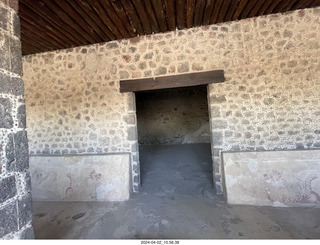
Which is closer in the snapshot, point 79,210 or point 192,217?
point 192,217

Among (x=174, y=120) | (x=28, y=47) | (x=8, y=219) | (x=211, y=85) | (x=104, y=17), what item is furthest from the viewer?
(x=174, y=120)

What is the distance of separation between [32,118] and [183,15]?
11.5 ft

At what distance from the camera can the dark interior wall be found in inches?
287

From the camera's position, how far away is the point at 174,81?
2.78 m

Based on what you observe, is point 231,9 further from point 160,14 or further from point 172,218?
point 172,218

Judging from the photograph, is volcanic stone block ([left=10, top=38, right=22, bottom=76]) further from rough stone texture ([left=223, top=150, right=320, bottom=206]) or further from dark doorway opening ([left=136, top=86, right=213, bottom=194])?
dark doorway opening ([left=136, top=86, right=213, bottom=194])

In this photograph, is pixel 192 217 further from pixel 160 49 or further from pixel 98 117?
pixel 160 49

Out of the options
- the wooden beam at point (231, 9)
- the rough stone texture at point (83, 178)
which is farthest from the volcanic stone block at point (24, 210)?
the wooden beam at point (231, 9)

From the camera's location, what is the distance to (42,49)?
312 cm

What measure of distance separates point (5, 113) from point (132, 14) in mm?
2023

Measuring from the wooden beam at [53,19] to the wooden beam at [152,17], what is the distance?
4.19ft

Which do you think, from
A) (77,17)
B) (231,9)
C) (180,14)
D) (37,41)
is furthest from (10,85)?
(231,9)

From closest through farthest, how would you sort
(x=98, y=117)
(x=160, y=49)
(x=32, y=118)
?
(x=160, y=49), (x=98, y=117), (x=32, y=118)

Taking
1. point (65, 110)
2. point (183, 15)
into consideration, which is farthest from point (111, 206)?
point (183, 15)
